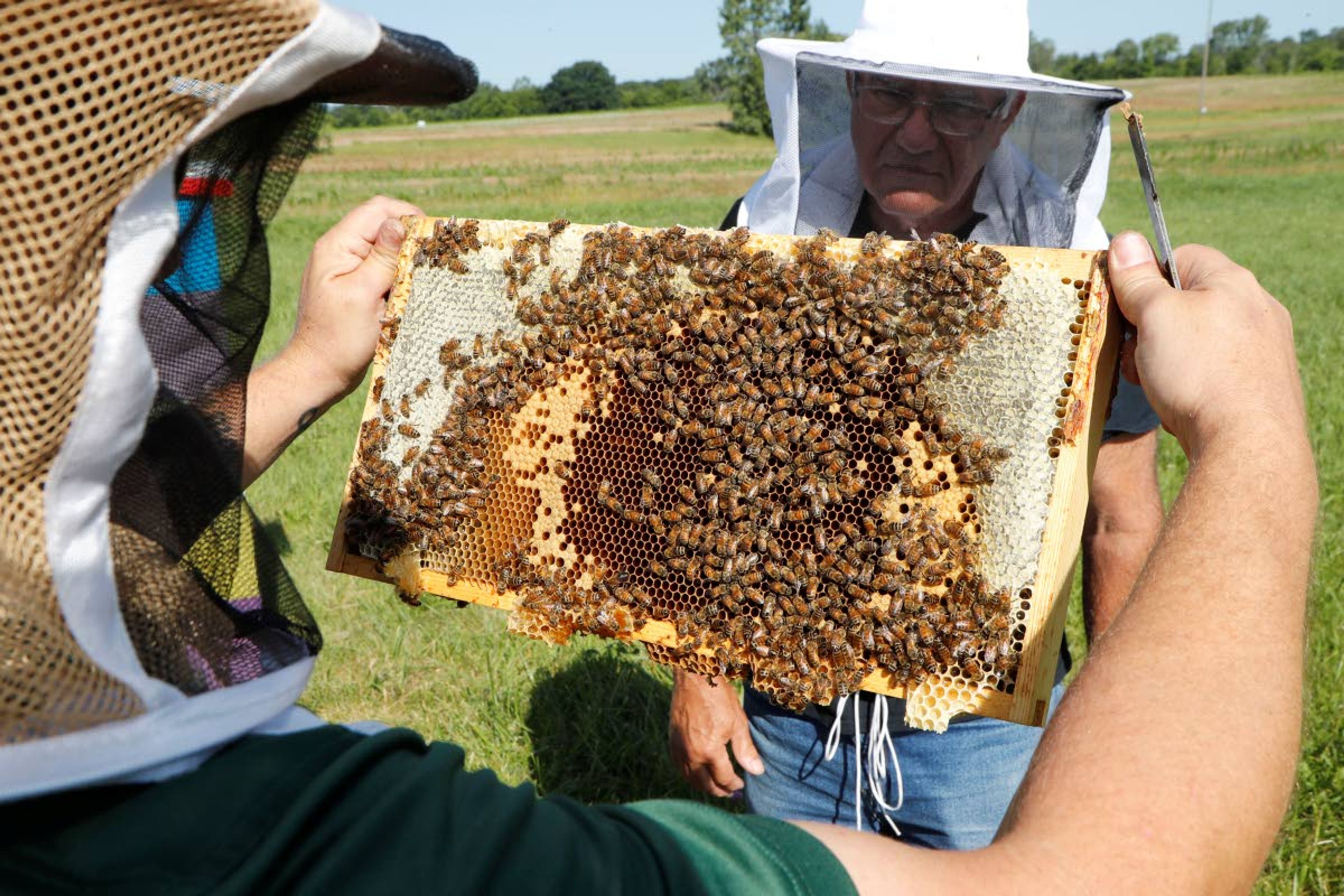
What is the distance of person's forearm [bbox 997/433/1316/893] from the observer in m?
1.43

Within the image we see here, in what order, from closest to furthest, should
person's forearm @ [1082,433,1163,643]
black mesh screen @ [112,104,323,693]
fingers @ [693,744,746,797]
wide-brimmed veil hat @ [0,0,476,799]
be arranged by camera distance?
wide-brimmed veil hat @ [0,0,476,799] → black mesh screen @ [112,104,323,693] → person's forearm @ [1082,433,1163,643] → fingers @ [693,744,746,797]

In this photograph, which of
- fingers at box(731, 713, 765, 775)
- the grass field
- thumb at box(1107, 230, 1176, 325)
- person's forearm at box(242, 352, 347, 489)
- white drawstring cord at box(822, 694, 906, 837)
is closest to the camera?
thumb at box(1107, 230, 1176, 325)

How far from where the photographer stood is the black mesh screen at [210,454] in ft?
4.17

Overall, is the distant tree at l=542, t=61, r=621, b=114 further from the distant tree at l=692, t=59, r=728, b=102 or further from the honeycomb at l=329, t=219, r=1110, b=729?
the honeycomb at l=329, t=219, r=1110, b=729

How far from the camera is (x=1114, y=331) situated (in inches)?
99.3

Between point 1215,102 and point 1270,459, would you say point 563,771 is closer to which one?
point 1270,459

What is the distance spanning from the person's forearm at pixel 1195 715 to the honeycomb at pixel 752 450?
2.39 feet

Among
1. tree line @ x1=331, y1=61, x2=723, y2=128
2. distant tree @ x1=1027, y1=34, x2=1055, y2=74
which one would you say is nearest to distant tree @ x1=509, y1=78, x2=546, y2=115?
tree line @ x1=331, y1=61, x2=723, y2=128

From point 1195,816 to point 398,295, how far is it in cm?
273

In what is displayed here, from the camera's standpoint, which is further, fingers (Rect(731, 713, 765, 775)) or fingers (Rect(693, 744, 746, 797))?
fingers (Rect(693, 744, 746, 797))

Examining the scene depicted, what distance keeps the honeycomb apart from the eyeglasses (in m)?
1.09

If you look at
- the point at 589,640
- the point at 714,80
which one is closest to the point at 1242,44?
the point at 714,80

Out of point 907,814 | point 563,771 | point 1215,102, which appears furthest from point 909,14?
point 1215,102

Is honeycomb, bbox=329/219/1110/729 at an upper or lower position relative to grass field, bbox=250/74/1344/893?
upper
